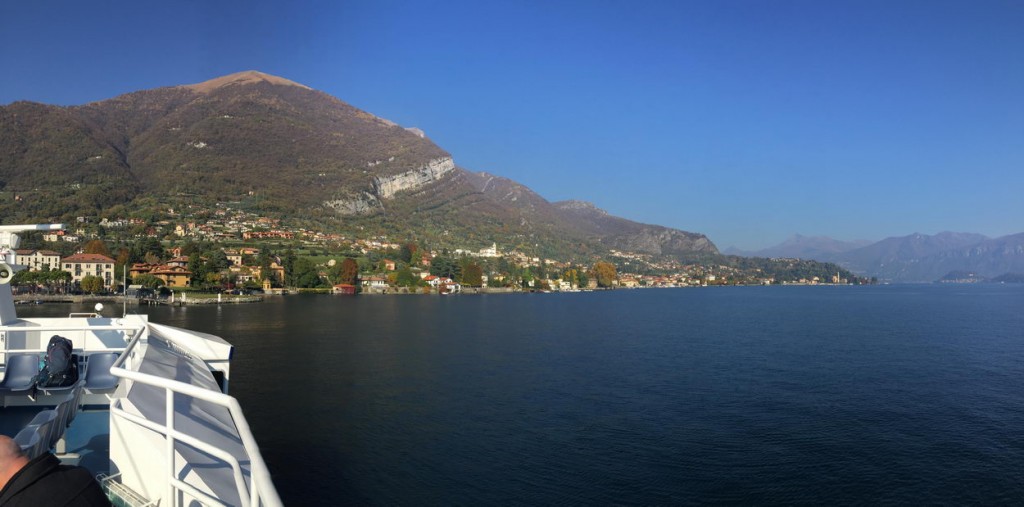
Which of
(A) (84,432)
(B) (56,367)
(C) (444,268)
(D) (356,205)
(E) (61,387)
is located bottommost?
(A) (84,432)

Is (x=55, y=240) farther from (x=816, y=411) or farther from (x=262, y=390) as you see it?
(x=816, y=411)

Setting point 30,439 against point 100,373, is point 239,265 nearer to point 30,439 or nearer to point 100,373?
point 100,373

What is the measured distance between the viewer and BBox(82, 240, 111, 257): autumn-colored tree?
9475 cm

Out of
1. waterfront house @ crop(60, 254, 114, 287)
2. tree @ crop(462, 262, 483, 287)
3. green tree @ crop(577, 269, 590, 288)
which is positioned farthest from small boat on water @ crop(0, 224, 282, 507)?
green tree @ crop(577, 269, 590, 288)

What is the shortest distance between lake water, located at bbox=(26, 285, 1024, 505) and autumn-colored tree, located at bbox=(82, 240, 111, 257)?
71876mm

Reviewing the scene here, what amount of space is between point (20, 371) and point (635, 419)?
16031 millimetres

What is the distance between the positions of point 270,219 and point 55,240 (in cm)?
4657

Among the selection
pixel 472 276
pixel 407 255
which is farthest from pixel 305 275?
pixel 407 255

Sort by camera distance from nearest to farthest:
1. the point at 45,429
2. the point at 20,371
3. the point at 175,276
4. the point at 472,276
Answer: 1. the point at 45,429
2. the point at 20,371
3. the point at 175,276
4. the point at 472,276

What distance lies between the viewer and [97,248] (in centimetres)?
9519

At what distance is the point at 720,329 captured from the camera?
159 ft

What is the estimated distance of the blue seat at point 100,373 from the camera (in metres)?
8.48

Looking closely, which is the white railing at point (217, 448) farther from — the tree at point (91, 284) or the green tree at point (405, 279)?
the green tree at point (405, 279)

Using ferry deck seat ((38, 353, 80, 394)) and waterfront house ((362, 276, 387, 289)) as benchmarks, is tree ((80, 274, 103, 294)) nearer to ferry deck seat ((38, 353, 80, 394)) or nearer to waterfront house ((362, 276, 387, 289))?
waterfront house ((362, 276, 387, 289))
